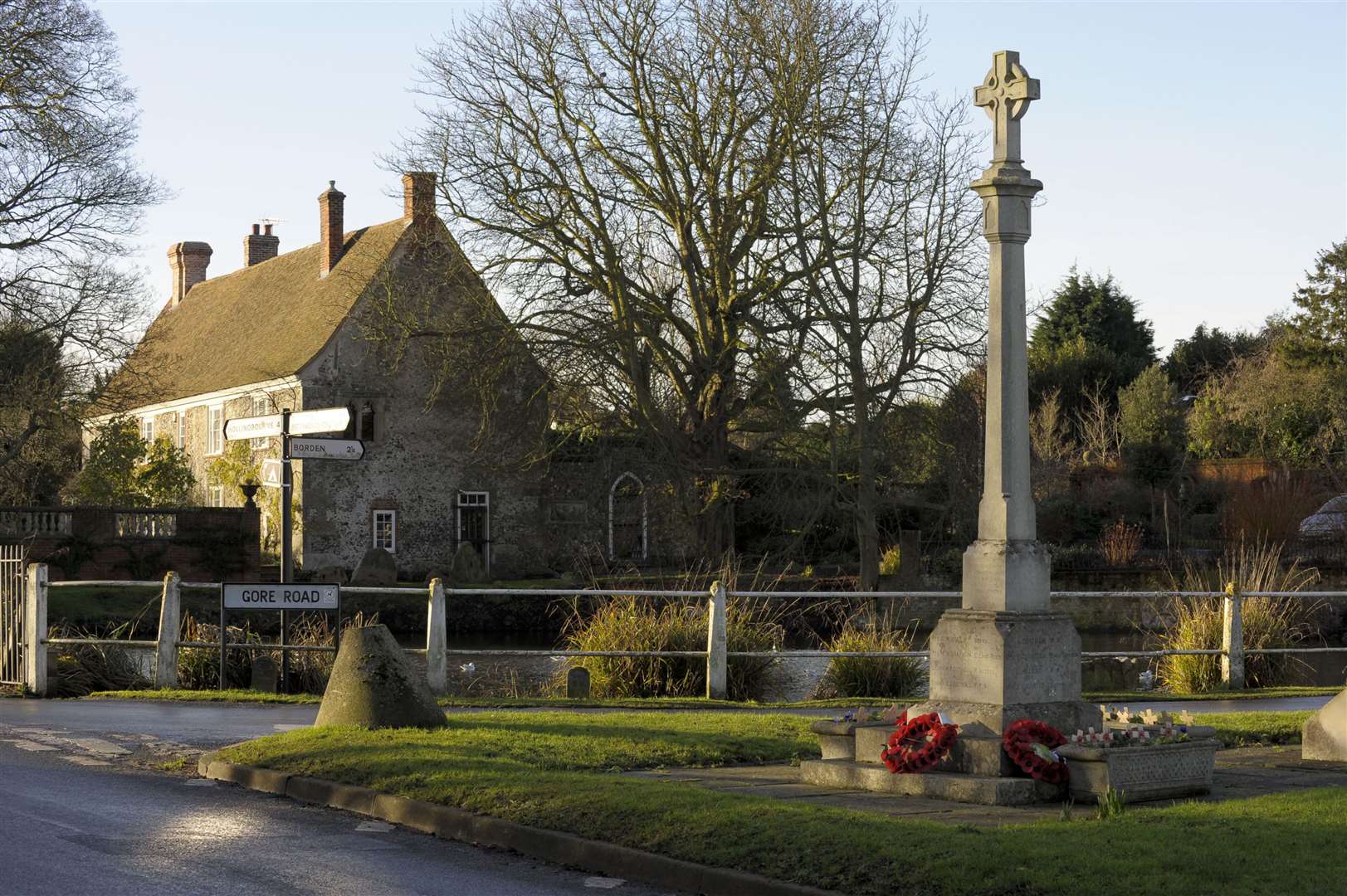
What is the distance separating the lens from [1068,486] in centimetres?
5194

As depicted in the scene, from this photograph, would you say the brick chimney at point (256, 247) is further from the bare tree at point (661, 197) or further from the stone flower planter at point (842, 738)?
the stone flower planter at point (842, 738)

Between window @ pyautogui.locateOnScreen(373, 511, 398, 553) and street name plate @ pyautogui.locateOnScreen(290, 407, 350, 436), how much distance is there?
108ft

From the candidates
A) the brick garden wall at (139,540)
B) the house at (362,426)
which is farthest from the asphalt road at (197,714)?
the house at (362,426)

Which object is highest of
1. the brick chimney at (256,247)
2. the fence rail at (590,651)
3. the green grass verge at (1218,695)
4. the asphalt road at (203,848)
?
the brick chimney at (256,247)

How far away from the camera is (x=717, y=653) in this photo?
18.6 metres

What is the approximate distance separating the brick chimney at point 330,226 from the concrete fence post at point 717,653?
1493 inches

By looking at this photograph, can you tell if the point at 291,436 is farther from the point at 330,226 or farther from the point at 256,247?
the point at 256,247

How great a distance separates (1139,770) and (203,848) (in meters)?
5.77

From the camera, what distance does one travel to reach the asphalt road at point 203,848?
27.0ft

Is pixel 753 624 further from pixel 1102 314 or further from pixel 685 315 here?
pixel 1102 314

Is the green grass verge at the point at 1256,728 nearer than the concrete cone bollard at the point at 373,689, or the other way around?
the concrete cone bollard at the point at 373,689

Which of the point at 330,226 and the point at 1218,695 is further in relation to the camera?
the point at 330,226

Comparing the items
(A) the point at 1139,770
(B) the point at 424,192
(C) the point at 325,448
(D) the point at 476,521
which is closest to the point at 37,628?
(C) the point at 325,448

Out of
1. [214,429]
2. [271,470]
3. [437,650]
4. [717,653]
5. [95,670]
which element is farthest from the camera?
[214,429]
